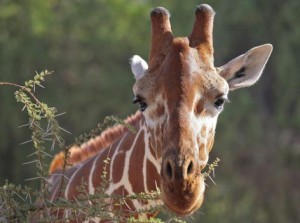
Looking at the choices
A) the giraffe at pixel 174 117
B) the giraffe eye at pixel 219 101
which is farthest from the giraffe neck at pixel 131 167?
the giraffe eye at pixel 219 101

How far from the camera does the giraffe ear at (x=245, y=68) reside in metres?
5.96

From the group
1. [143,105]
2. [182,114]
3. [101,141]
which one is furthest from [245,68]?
[101,141]

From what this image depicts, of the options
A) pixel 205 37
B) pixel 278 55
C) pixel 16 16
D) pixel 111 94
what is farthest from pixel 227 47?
pixel 205 37

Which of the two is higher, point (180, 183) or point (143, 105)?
point (143, 105)

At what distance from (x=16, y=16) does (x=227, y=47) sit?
5.35 m

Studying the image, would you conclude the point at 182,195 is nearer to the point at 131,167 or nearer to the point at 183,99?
the point at 183,99

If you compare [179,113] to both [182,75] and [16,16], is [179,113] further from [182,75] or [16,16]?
[16,16]

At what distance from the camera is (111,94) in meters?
22.8

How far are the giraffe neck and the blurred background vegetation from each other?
47.1 ft

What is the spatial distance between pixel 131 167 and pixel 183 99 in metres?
0.93

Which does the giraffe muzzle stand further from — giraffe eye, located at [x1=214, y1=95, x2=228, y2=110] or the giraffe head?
giraffe eye, located at [x1=214, y1=95, x2=228, y2=110]

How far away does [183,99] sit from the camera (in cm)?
528

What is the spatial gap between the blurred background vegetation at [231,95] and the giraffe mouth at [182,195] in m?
15.6

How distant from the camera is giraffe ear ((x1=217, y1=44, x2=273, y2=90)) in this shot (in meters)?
5.96
